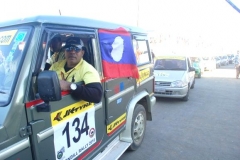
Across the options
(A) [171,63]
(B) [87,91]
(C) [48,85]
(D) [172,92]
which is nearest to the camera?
(C) [48,85]

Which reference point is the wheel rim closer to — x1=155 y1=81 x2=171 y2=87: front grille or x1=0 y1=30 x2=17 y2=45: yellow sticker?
x1=0 y1=30 x2=17 y2=45: yellow sticker

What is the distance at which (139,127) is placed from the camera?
400 cm

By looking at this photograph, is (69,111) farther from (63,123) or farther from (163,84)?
(163,84)

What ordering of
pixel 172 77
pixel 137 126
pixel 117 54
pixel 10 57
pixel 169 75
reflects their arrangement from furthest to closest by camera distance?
pixel 169 75, pixel 172 77, pixel 137 126, pixel 117 54, pixel 10 57

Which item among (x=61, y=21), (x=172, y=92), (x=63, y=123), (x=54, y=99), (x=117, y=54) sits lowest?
(x=172, y=92)

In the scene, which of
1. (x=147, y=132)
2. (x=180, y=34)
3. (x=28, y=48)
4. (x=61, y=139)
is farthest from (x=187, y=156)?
(x=180, y=34)

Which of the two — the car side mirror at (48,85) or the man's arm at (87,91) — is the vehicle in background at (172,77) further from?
the car side mirror at (48,85)

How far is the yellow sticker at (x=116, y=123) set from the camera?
2.94 meters

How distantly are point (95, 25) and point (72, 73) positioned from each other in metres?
0.68

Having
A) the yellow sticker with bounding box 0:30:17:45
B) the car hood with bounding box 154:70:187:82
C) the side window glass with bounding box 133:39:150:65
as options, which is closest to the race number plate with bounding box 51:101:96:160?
the yellow sticker with bounding box 0:30:17:45

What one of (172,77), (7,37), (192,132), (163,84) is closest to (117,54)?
(7,37)

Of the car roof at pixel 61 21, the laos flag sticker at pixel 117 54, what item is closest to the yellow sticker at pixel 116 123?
the laos flag sticker at pixel 117 54

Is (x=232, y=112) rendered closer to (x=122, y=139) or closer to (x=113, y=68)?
(x=122, y=139)

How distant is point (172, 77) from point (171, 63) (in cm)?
98
